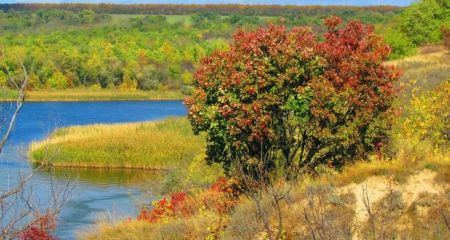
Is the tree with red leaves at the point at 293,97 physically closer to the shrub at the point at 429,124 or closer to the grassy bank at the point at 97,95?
the shrub at the point at 429,124

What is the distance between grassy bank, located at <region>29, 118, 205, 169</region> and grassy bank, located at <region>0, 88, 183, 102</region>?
49.0 m

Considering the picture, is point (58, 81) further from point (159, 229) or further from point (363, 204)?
point (363, 204)

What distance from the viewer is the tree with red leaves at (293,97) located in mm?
21656

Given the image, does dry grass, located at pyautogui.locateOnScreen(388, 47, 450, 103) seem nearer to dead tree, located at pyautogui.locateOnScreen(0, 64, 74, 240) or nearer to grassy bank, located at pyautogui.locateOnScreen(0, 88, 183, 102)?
dead tree, located at pyautogui.locateOnScreen(0, 64, 74, 240)

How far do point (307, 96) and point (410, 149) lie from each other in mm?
2822

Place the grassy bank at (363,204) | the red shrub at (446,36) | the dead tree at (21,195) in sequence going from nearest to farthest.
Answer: the dead tree at (21,195), the grassy bank at (363,204), the red shrub at (446,36)

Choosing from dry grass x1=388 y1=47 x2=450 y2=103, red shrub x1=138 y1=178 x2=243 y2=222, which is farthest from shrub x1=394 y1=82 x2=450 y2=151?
dry grass x1=388 y1=47 x2=450 y2=103

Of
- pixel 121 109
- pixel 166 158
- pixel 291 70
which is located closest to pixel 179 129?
pixel 166 158

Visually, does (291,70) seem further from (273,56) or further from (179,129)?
(179,129)

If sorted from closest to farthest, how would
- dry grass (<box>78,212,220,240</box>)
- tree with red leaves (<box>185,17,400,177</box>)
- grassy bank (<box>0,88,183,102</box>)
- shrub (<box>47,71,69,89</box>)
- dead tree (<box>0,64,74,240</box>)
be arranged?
dead tree (<box>0,64,74,240</box>), dry grass (<box>78,212,220,240</box>), tree with red leaves (<box>185,17,400,177</box>), grassy bank (<box>0,88,183,102</box>), shrub (<box>47,71,69,89</box>)

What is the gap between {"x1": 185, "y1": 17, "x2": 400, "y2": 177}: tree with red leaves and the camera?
71.1ft

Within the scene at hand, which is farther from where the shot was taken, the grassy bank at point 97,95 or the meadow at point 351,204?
the grassy bank at point 97,95

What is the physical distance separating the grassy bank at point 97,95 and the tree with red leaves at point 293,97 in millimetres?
79796

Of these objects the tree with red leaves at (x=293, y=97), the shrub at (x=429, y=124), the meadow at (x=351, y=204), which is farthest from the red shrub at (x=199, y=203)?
the shrub at (x=429, y=124)
